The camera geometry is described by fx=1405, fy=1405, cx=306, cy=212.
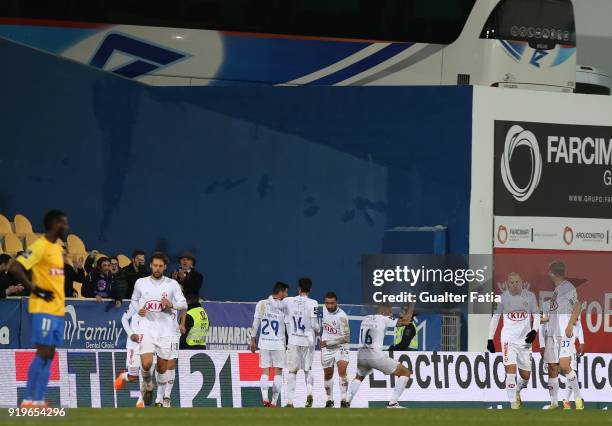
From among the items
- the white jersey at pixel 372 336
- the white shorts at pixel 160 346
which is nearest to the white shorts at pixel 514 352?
the white jersey at pixel 372 336

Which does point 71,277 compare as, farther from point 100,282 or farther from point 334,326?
point 334,326

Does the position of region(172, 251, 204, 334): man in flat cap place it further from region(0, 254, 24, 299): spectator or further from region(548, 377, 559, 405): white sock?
region(548, 377, 559, 405): white sock

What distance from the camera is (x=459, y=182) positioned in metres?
30.4

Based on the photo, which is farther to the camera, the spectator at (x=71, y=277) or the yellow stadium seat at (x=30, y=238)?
the yellow stadium seat at (x=30, y=238)

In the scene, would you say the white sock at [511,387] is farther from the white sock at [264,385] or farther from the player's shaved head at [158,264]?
the player's shaved head at [158,264]

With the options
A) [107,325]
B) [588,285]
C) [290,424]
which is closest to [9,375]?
[107,325]

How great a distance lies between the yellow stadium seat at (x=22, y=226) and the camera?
2525 cm

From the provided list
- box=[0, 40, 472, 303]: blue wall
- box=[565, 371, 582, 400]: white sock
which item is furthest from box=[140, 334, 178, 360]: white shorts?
box=[0, 40, 472, 303]: blue wall

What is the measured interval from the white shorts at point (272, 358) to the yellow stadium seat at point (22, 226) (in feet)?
17.4

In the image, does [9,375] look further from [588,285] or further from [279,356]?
[588,285]

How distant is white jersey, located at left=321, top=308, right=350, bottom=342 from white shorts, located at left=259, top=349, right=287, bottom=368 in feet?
2.56

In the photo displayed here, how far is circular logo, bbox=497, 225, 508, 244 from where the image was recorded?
99.1ft

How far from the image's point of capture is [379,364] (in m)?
22.3

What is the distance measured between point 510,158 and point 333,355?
917cm
